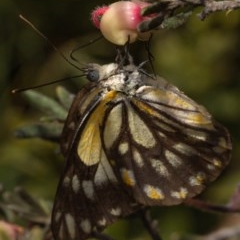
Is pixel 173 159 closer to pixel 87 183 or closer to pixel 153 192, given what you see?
pixel 153 192

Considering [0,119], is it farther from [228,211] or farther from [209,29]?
[228,211]

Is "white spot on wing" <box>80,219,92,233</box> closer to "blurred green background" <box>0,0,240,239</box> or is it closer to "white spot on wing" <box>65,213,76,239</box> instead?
"white spot on wing" <box>65,213,76,239</box>

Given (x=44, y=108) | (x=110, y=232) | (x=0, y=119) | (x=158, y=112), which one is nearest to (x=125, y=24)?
(x=158, y=112)

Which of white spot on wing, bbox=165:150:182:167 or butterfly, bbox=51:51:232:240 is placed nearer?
butterfly, bbox=51:51:232:240

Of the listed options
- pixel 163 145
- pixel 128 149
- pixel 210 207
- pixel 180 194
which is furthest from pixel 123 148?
pixel 210 207

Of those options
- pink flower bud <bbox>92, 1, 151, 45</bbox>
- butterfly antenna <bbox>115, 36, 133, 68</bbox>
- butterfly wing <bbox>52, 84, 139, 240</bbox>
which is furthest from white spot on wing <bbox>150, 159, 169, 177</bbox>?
pink flower bud <bbox>92, 1, 151, 45</bbox>
